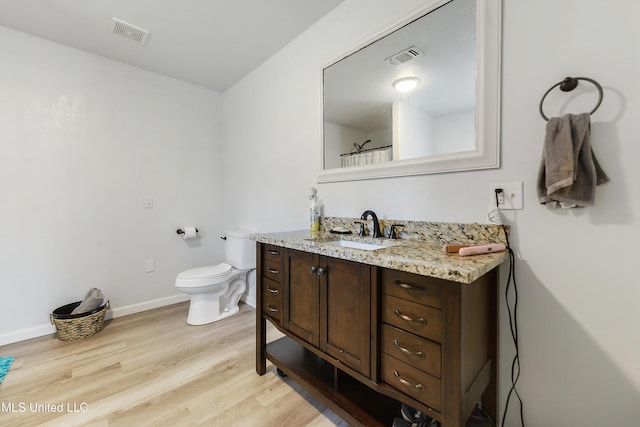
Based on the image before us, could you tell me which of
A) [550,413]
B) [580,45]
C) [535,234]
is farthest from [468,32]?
[550,413]

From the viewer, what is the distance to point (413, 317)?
0.90 m

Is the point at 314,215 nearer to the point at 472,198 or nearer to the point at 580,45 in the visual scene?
the point at 472,198

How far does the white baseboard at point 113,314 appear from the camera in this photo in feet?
6.69

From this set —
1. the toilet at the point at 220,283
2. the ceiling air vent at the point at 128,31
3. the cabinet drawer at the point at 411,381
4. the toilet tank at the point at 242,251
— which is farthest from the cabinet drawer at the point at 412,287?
the ceiling air vent at the point at 128,31

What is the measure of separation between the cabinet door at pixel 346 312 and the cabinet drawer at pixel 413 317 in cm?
8

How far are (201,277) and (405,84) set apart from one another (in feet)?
6.84

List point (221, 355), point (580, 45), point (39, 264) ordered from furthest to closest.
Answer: point (39, 264)
point (221, 355)
point (580, 45)

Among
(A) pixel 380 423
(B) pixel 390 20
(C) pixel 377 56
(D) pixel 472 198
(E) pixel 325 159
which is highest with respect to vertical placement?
(B) pixel 390 20

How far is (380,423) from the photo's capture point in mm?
1097

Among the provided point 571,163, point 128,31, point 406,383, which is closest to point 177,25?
point 128,31

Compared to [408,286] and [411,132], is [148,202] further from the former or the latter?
[408,286]

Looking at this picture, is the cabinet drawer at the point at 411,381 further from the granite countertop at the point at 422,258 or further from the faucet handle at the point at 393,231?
the faucet handle at the point at 393,231

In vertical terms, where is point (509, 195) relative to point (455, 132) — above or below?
below

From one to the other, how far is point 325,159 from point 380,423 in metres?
1.52
